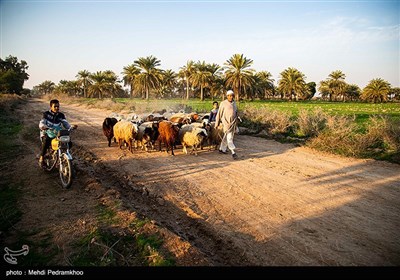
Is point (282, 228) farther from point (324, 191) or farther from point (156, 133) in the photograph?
point (156, 133)

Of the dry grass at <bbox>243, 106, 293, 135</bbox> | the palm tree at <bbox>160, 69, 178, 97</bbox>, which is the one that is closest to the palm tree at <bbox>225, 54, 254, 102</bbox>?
the palm tree at <bbox>160, 69, 178, 97</bbox>

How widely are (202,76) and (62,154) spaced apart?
161ft

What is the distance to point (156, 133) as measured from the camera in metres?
10.2

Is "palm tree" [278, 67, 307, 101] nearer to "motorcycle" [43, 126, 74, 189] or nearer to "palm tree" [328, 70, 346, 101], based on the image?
"palm tree" [328, 70, 346, 101]

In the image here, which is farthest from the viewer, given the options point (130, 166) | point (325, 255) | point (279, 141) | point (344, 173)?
point (279, 141)

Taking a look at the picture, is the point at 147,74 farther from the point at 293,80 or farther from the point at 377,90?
the point at 377,90

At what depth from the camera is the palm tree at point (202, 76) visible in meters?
53.1

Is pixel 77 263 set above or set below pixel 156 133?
below

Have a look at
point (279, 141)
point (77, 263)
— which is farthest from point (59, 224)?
point (279, 141)

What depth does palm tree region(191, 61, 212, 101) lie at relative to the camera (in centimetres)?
5306

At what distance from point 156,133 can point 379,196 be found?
24.5ft

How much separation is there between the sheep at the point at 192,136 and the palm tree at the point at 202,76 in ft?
147

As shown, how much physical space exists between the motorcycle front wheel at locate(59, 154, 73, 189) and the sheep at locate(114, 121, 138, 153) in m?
3.78

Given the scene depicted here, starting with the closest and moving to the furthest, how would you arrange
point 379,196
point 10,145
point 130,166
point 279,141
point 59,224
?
point 59,224, point 379,196, point 130,166, point 10,145, point 279,141
